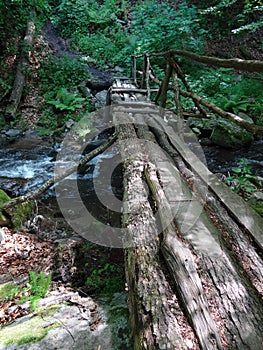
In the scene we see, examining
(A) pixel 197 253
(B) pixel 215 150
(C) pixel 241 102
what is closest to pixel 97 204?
(A) pixel 197 253

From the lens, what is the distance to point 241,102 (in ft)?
28.9

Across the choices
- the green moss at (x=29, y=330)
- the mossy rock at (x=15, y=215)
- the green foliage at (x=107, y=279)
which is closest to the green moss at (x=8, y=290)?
the green moss at (x=29, y=330)

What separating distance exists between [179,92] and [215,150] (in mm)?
3330

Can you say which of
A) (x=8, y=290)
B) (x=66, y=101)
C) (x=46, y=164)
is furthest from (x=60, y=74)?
(x=8, y=290)

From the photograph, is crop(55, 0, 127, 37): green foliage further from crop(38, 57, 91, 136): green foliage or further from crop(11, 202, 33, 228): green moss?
crop(11, 202, 33, 228): green moss

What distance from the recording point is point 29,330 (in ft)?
7.24

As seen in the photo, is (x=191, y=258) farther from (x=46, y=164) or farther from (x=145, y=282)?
(x=46, y=164)

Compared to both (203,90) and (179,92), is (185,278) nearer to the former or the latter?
(179,92)

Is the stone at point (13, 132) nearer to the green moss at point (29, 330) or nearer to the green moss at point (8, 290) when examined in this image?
the green moss at point (8, 290)

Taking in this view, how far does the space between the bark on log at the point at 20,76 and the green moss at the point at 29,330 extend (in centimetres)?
836

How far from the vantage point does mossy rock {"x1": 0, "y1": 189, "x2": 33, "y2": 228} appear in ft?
14.1

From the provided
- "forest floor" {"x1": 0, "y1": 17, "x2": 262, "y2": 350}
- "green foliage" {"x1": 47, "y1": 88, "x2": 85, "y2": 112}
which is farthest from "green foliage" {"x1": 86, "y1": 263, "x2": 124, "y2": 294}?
"green foliage" {"x1": 47, "y1": 88, "x2": 85, "y2": 112}

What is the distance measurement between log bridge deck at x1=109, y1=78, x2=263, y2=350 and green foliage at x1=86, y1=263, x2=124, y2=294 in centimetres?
79

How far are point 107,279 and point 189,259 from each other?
140cm
